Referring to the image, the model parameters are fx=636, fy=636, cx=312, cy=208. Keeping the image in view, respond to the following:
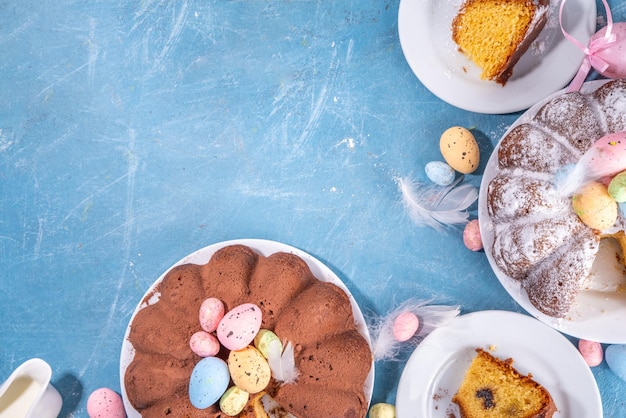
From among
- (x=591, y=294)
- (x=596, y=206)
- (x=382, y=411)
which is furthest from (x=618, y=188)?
(x=382, y=411)

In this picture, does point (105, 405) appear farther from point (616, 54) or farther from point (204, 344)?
point (616, 54)

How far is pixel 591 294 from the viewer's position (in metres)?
2.34

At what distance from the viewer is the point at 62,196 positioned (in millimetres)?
2689

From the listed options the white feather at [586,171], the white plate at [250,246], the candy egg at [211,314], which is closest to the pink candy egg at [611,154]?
the white feather at [586,171]

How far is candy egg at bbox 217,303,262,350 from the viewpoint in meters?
2.08

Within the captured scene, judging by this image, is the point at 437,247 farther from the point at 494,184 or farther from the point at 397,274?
the point at 494,184

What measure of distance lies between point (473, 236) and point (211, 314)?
103 centimetres

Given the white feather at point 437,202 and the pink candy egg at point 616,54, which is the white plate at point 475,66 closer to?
the pink candy egg at point 616,54

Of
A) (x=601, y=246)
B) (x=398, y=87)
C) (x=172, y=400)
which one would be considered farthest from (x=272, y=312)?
(x=601, y=246)

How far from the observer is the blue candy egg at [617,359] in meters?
2.37

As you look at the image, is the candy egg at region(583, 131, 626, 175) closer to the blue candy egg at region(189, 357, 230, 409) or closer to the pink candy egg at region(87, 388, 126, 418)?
the blue candy egg at region(189, 357, 230, 409)

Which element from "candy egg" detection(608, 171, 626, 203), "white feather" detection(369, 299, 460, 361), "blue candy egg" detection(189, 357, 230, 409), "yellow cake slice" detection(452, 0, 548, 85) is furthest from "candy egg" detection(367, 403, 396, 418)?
"yellow cake slice" detection(452, 0, 548, 85)

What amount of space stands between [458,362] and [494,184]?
706mm

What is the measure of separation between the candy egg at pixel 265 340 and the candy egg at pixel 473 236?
85cm
